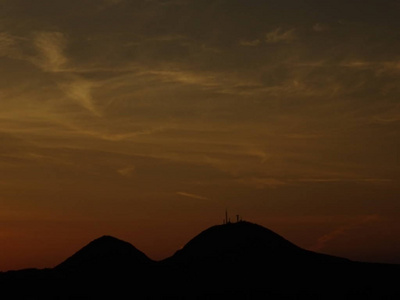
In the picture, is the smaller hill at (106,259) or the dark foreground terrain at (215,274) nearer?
the dark foreground terrain at (215,274)

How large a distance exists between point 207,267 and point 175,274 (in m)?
5.93

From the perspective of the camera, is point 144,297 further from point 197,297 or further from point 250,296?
point 250,296

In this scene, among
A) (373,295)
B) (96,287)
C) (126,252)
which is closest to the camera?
(373,295)

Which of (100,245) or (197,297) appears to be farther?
(100,245)

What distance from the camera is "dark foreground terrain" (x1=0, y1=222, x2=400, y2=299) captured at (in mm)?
119812

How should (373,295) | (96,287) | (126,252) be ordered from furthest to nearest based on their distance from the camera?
(126,252), (96,287), (373,295)

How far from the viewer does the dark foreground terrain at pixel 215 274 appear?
393ft

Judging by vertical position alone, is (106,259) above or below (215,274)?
above

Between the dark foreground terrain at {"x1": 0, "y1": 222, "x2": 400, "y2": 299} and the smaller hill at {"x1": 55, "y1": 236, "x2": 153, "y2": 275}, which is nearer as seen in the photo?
the dark foreground terrain at {"x1": 0, "y1": 222, "x2": 400, "y2": 299}

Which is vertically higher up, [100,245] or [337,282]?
[100,245]

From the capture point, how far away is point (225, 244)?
451ft

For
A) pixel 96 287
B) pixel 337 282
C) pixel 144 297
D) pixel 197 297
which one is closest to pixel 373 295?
pixel 337 282

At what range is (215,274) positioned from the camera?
12756 cm

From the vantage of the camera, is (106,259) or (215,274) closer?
(215,274)
